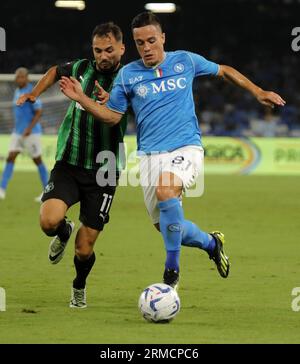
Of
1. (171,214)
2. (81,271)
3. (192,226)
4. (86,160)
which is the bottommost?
(81,271)

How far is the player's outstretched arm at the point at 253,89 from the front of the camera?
26.1 ft

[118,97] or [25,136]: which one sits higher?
[25,136]

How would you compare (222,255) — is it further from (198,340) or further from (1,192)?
(1,192)

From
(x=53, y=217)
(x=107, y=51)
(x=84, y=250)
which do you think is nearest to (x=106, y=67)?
(x=107, y=51)

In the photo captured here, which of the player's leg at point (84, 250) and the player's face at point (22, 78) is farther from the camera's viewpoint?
the player's face at point (22, 78)

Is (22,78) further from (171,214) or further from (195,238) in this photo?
(171,214)

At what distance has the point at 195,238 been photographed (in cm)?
818

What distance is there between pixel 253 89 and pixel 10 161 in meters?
10.9

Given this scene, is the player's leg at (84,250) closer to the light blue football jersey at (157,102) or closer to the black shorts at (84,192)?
the black shorts at (84,192)

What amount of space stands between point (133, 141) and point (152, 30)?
18.6 metres

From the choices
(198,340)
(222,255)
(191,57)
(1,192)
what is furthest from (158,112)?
(1,192)

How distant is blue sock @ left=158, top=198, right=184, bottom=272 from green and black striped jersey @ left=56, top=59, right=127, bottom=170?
840mm

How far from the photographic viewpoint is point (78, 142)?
8.18 m

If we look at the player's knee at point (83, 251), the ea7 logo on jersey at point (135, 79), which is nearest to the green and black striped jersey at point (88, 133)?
the ea7 logo on jersey at point (135, 79)
